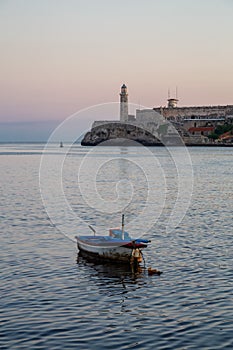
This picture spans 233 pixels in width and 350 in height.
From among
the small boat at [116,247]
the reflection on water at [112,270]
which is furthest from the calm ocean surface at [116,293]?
the small boat at [116,247]

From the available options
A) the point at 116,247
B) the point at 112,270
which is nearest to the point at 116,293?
the point at 112,270

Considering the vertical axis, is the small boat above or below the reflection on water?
above

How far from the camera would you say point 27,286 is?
1744cm

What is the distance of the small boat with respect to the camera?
66.3ft

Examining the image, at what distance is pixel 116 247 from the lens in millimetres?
20453

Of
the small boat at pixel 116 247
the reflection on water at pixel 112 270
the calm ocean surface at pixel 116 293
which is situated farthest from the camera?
→ the small boat at pixel 116 247

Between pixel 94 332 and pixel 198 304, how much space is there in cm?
368

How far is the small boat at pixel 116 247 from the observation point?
20203 millimetres

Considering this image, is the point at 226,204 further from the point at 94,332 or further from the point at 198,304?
the point at 94,332

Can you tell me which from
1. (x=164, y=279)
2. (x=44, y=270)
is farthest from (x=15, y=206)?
(x=164, y=279)

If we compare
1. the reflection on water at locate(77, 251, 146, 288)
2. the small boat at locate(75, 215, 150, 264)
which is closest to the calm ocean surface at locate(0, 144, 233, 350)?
the reflection on water at locate(77, 251, 146, 288)

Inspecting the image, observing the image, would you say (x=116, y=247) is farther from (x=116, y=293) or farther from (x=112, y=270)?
(x=116, y=293)

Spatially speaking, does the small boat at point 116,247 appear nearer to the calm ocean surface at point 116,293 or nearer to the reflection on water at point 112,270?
the reflection on water at point 112,270

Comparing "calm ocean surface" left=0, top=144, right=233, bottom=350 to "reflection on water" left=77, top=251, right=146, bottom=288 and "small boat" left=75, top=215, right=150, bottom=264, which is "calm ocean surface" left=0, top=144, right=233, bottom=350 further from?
"small boat" left=75, top=215, right=150, bottom=264
